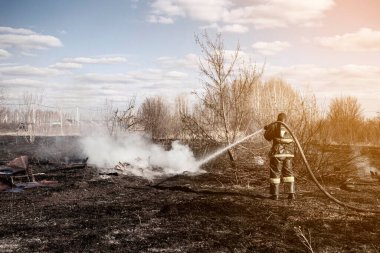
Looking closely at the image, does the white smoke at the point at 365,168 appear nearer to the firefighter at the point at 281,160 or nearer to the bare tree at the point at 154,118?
the firefighter at the point at 281,160

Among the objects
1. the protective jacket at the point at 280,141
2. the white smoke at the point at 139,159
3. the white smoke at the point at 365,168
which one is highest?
the protective jacket at the point at 280,141

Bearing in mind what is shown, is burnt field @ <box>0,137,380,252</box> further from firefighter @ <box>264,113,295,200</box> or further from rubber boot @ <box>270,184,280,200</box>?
firefighter @ <box>264,113,295,200</box>

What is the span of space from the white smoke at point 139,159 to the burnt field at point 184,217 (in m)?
1.66

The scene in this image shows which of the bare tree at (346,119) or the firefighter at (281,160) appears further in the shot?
the bare tree at (346,119)

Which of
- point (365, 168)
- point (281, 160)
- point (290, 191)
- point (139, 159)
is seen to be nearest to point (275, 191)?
point (290, 191)

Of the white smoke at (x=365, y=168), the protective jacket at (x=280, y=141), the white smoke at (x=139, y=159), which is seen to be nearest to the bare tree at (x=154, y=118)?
the white smoke at (x=139, y=159)

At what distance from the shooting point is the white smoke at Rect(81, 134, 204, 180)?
41.7ft

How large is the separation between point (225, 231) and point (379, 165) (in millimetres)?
11354

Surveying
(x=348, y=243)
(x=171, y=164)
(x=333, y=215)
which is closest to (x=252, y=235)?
(x=348, y=243)

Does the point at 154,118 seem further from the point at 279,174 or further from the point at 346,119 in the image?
the point at 279,174

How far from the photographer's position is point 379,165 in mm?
14664

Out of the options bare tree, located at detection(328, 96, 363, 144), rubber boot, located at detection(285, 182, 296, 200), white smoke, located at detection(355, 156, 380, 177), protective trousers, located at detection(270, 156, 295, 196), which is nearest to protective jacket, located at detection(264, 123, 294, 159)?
protective trousers, located at detection(270, 156, 295, 196)

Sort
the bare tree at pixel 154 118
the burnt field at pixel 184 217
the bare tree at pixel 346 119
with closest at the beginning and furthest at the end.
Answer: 1. the burnt field at pixel 184 217
2. the bare tree at pixel 346 119
3. the bare tree at pixel 154 118

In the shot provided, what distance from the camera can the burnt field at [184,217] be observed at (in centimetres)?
531
